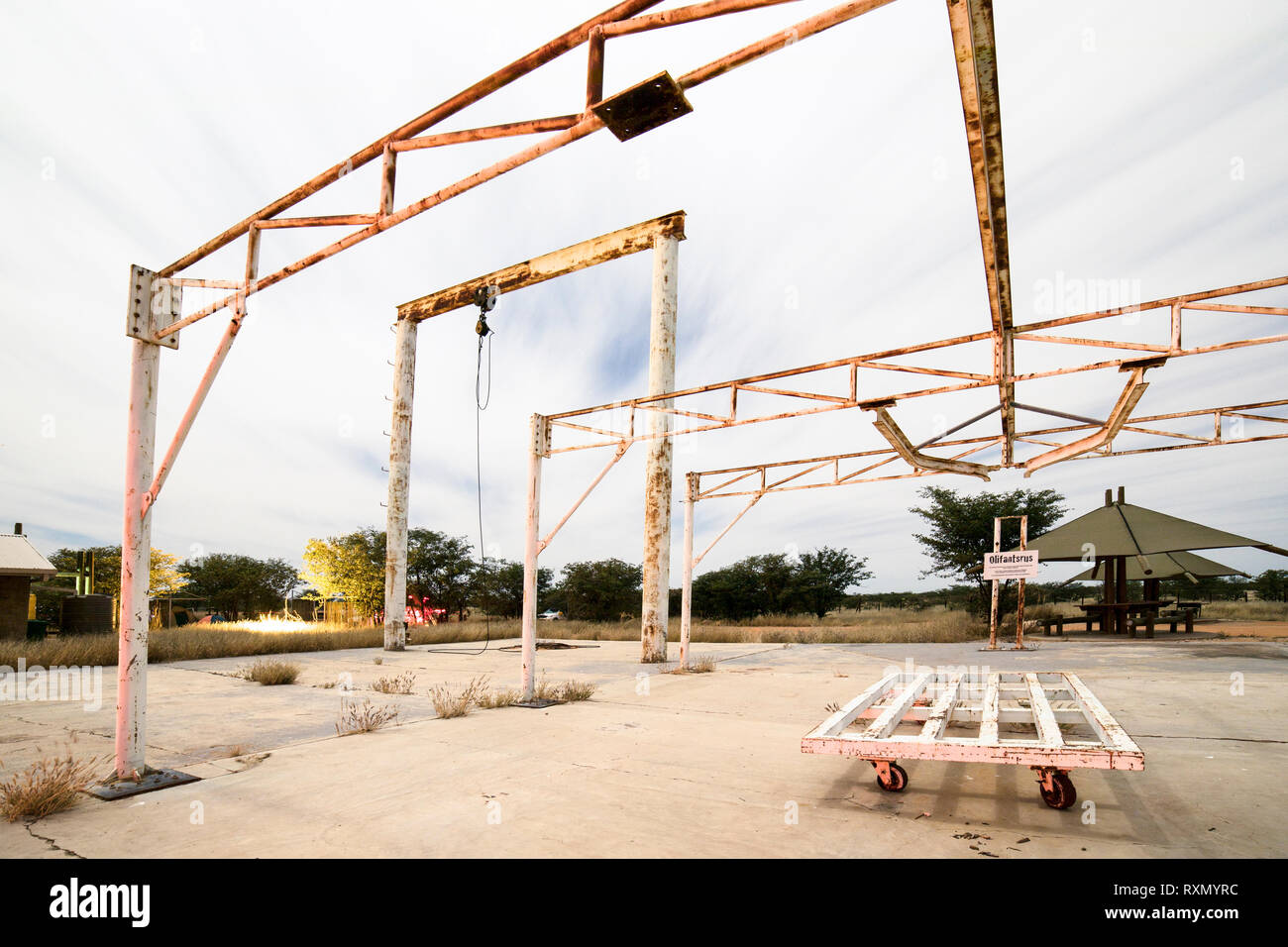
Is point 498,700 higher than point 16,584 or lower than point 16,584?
lower

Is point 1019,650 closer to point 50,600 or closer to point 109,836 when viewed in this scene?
point 109,836

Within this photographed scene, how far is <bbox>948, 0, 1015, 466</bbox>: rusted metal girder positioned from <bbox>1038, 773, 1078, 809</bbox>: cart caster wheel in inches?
141

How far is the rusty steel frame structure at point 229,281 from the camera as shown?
3672mm

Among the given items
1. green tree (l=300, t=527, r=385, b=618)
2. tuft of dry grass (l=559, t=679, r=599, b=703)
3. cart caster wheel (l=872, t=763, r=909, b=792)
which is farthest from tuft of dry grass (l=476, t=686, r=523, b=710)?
green tree (l=300, t=527, r=385, b=618)

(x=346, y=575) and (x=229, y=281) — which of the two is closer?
(x=229, y=281)

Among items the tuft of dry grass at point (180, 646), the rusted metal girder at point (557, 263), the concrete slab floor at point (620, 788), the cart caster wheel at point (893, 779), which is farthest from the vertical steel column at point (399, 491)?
the cart caster wheel at point (893, 779)

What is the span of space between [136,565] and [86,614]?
16.4 metres

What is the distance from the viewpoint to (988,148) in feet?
12.9

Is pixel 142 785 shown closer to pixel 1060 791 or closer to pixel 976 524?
pixel 1060 791

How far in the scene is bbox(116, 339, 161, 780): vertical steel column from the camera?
14.2 feet

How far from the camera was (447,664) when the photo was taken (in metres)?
12.7

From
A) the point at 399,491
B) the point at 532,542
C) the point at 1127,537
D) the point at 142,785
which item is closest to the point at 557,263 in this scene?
the point at 399,491

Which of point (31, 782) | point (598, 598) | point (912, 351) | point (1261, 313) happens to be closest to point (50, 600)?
point (598, 598)
